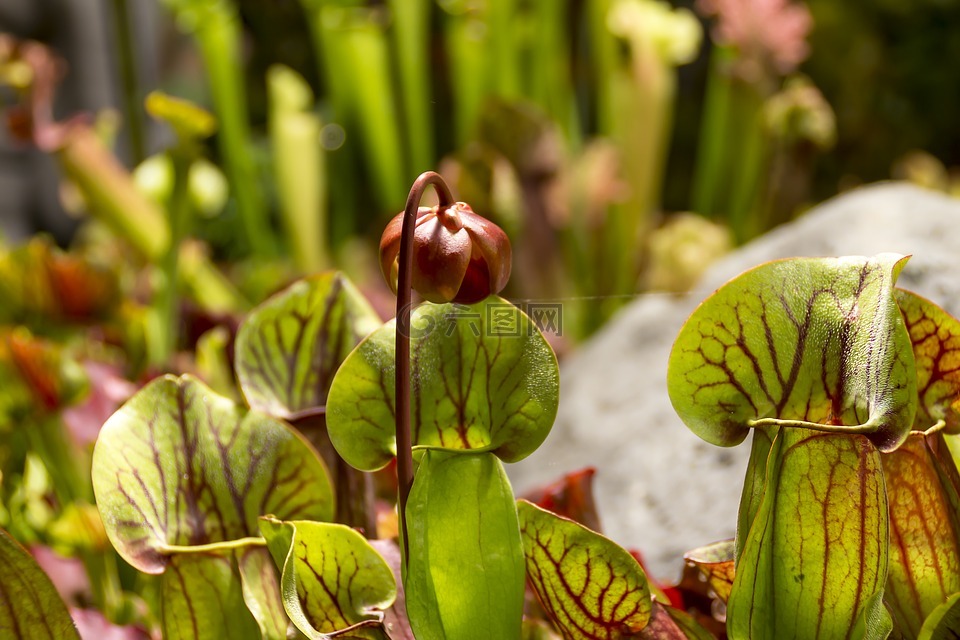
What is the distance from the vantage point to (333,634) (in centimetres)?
33

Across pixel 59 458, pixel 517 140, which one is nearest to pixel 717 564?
pixel 59 458

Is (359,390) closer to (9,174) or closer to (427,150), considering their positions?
(427,150)

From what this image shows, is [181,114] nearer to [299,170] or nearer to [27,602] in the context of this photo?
[27,602]

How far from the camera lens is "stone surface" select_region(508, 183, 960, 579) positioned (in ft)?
1.89

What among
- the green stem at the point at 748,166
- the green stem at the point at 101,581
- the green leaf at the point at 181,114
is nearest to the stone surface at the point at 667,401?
the green stem at the point at 101,581

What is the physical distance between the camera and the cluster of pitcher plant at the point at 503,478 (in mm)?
317

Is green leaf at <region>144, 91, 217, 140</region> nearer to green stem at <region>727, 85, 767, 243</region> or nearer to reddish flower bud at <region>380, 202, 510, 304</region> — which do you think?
reddish flower bud at <region>380, 202, 510, 304</region>

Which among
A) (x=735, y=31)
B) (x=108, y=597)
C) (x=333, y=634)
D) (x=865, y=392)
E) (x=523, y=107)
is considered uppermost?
(x=735, y=31)

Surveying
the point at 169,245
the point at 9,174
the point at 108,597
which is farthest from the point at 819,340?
the point at 9,174

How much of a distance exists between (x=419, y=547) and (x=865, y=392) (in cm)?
18

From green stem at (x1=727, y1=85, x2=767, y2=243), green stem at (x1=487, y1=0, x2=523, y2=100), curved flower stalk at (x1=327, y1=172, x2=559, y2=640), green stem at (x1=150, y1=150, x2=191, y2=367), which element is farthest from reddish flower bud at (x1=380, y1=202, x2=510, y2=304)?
green stem at (x1=487, y1=0, x2=523, y2=100)

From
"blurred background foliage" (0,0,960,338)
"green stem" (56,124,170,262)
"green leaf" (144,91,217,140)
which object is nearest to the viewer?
"green leaf" (144,91,217,140)

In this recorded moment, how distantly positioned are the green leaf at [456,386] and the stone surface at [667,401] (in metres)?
0.25

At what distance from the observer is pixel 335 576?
13.7 inches
